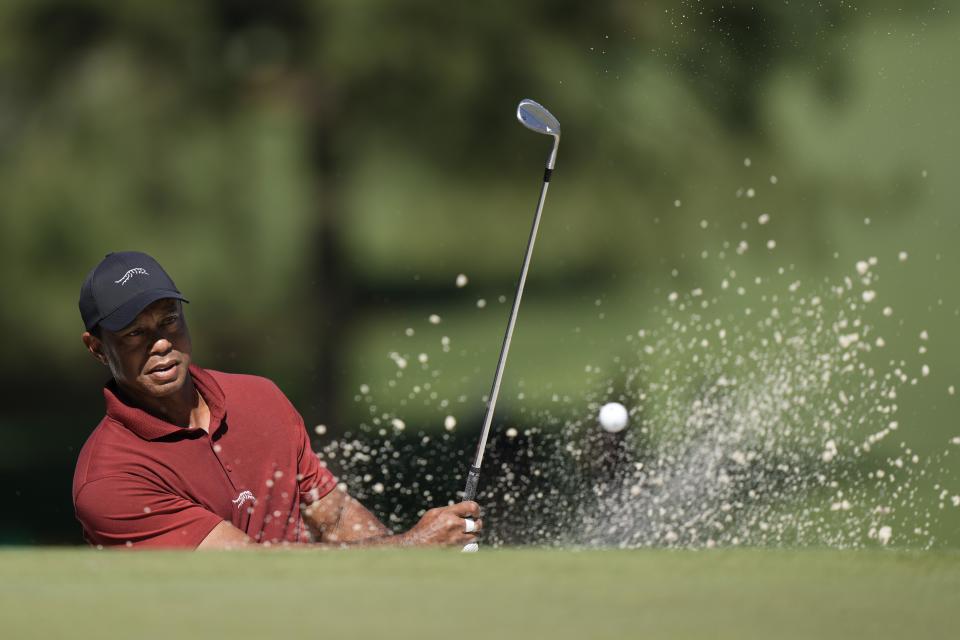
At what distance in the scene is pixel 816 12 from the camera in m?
7.64

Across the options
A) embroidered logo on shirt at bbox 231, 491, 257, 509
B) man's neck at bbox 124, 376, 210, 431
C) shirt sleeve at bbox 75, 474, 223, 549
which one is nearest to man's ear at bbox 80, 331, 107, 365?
man's neck at bbox 124, 376, 210, 431

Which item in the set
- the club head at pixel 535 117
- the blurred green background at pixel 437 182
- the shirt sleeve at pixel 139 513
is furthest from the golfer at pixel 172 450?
the blurred green background at pixel 437 182

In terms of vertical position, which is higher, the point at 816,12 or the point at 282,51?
the point at 816,12

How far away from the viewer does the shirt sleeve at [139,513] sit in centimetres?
339

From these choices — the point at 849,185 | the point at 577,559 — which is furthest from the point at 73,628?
the point at 849,185

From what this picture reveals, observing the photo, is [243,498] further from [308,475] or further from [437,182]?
[437,182]

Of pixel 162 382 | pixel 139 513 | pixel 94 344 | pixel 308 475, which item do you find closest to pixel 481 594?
pixel 139 513

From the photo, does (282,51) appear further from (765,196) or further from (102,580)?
(102,580)

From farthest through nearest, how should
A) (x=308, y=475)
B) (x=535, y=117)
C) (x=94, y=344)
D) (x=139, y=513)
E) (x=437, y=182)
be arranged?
(x=437, y=182) → (x=535, y=117) → (x=308, y=475) → (x=94, y=344) → (x=139, y=513)

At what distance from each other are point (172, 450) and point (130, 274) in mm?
434

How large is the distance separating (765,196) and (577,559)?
18.7 ft

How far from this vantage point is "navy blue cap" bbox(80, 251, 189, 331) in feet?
11.4

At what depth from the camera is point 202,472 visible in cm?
357

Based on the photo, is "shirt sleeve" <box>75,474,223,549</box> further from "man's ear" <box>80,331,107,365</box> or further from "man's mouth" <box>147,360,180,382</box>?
"man's ear" <box>80,331,107,365</box>
